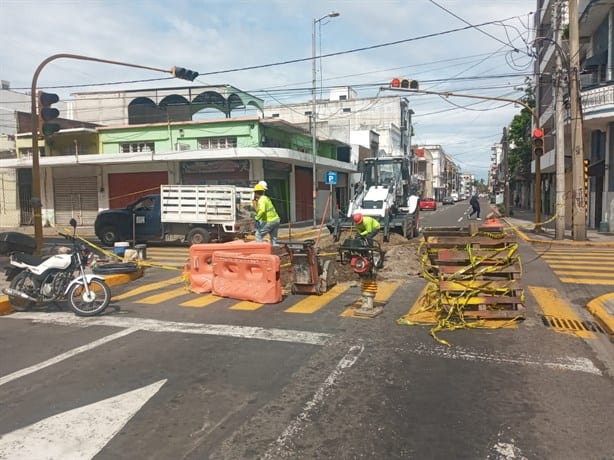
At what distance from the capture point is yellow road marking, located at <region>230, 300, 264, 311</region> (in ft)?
28.7

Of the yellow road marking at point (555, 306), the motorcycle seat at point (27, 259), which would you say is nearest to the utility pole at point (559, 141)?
the yellow road marking at point (555, 306)

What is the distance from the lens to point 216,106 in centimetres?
3095

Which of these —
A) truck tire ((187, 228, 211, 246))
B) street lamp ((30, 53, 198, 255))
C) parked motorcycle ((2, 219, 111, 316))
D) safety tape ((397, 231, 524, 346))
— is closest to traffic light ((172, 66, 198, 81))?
street lamp ((30, 53, 198, 255))

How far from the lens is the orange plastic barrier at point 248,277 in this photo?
9102mm

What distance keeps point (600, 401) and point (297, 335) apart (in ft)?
11.9

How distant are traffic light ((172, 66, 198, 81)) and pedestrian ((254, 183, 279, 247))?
21.7 feet

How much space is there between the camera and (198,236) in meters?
18.5

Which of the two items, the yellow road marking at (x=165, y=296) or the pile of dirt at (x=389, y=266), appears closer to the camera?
the yellow road marking at (x=165, y=296)

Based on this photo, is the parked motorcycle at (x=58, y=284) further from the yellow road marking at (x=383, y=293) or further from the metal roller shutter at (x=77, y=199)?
the metal roller shutter at (x=77, y=199)

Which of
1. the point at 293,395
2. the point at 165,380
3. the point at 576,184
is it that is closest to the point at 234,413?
the point at 293,395

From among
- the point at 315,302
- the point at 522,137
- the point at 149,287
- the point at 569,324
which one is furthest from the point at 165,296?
the point at 522,137

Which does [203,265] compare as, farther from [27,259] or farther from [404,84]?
[404,84]

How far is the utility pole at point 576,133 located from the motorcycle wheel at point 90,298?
16378mm

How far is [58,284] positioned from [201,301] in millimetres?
2451
